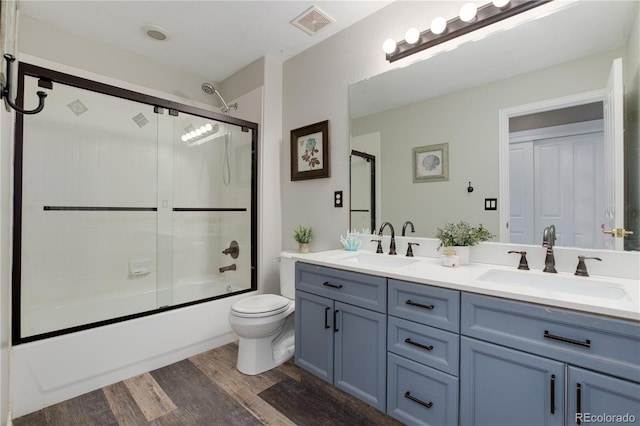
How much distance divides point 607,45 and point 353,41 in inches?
59.2

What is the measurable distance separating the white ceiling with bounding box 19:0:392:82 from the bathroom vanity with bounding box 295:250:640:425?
1786mm

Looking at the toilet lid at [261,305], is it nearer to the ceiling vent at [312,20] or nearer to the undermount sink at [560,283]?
the undermount sink at [560,283]

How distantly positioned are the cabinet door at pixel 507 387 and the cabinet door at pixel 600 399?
0.03m

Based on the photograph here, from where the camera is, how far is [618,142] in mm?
1288

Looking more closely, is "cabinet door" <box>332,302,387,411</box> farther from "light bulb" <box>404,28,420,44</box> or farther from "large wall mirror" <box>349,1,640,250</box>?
"light bulb" <box>404,28,420,44</box>

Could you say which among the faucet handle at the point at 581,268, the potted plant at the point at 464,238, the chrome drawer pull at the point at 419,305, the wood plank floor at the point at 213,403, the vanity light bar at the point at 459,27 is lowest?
the wood plank floor at the point at 213,403

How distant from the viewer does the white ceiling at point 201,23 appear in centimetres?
206

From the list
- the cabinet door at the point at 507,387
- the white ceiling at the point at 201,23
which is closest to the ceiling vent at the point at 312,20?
the white ceiling at the point at 201,23

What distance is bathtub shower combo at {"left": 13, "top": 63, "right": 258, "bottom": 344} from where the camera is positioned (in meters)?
1.88

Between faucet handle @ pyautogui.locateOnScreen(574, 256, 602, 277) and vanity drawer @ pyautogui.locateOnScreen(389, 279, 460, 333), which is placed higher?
faucet handle @ pyautogui.locateOnScreen(574, 256, 602, 277)

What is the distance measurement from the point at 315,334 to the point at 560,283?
1.28 metres

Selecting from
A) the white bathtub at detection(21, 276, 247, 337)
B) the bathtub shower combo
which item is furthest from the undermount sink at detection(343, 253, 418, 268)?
the white bathtub at detection(21, 276, 247, 337)

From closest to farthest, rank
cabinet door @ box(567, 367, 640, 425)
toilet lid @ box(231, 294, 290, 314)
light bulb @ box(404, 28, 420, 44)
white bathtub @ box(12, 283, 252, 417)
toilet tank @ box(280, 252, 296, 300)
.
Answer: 1. cabinet door @ box(567, 367, 640, 425)
2. white bathtub @ box(12, 283, 252, 417)
3. light bulb @ box(404, 28, 420, 44)
4. toilet lid @ box(231, 294, 290, 314)
5. toilet tank @ box(280, 252, 296, 300)

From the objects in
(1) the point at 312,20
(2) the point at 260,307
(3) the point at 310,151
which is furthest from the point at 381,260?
(1) the point at 312,20
